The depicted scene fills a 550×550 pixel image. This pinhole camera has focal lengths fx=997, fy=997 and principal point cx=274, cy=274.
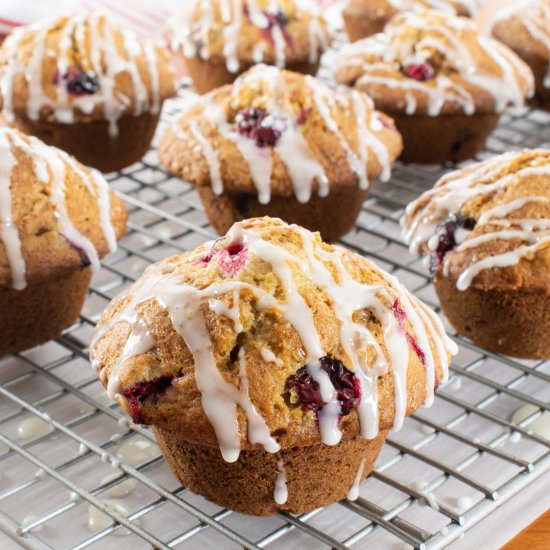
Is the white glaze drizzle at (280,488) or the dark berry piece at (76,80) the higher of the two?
the dark berry piece at (76,80)

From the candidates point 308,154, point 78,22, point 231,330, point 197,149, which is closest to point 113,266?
point 197,149

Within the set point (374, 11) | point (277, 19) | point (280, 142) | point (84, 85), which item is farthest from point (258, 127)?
point (374, 11)

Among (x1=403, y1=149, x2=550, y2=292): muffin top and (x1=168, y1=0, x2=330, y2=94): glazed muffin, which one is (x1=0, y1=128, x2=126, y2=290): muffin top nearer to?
(x1=403, y1=149, x2=550, y2=292): muffin top

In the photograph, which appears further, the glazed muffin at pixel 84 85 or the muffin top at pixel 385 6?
the muffin top at pixel 385 6

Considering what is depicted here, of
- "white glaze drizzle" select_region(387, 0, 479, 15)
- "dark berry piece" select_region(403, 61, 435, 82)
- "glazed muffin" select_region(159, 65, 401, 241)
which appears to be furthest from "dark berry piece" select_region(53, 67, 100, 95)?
"white glaze drizzle" select_region(387, 0, 479, 15)

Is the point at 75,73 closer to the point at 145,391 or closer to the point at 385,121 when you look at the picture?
the point at 385,121

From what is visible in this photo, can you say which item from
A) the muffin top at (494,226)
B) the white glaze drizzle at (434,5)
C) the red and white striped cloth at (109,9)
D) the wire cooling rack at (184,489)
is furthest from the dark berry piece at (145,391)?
the white glaze drizzle at (434,5)

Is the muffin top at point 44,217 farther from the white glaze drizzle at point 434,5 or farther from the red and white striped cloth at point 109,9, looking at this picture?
the white glaze drizzle at point 434,5
